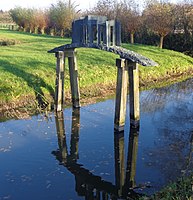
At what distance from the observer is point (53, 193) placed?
8398 mm

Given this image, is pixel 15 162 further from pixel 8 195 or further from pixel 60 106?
pixel 60 106

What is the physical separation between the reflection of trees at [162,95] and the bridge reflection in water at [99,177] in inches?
165

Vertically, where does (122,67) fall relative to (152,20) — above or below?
below

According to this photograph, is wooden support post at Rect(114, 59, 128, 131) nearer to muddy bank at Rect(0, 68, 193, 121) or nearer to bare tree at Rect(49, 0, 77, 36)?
muddy bank at Rect(0, 68, 193, 121)

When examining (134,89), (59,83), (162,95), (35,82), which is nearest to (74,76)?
(59,83)

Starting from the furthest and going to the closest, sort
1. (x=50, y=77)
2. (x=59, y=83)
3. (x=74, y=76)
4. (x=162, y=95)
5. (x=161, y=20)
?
(x=161, y=20), (x=162, y=95), (x=50, y=77), (x=74, y=76), (x=59, y=83)

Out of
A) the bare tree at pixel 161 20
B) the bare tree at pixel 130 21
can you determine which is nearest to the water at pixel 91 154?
the bare tree at pixel 161 20

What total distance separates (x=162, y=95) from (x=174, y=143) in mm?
8081

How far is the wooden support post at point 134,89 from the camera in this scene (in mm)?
12117

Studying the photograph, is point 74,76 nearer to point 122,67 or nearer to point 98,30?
point 98,30

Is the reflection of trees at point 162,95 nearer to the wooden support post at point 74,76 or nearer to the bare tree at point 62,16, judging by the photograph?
the wooden support post at point 74,76

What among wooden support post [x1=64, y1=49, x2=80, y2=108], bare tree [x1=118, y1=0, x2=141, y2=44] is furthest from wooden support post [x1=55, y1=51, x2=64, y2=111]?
bare tree [x1=118, y1=0, x2=141, y2=44]

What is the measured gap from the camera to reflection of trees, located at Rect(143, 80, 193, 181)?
9721mm

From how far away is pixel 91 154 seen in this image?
10797mm
